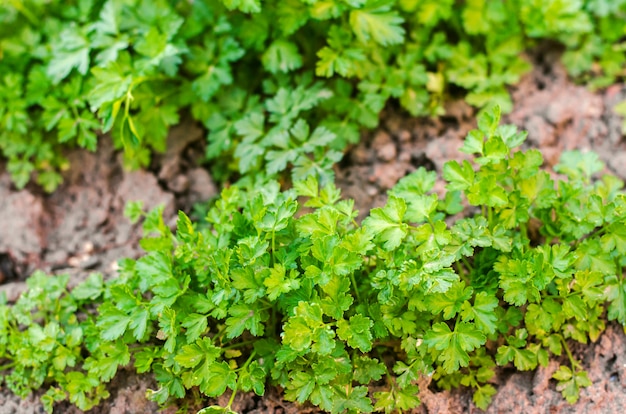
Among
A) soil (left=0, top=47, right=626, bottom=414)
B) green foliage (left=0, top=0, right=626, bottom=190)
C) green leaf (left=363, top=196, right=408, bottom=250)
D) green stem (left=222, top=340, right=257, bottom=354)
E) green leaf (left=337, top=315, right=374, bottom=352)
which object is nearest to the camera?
green leaf (left=337, top=315, right=374, bottom=352)

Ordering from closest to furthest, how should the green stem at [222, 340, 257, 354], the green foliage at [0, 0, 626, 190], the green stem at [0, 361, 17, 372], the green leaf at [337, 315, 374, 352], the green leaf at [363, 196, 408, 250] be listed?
1. the green leaf at [337, 315, 374, 352]
2. the green leaf at [363, 196, 408, 250]
3. the green stem at [222, 340, 257, 354]
4. the green stem at [0, 361, 17, 372]
5. the green foliage at [0, 0, 626, 190]

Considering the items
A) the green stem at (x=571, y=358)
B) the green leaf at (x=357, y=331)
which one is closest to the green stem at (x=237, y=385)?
the green leaf at (x=357, y=331)

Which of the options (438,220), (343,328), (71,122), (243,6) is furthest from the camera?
(71,122)

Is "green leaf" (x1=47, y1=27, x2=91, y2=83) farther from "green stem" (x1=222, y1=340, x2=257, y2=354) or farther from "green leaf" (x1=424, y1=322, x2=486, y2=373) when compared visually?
"green leaf" (x1=424, y1=322, x2=486, y2=373)

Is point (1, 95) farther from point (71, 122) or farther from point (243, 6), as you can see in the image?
point (243, 6)

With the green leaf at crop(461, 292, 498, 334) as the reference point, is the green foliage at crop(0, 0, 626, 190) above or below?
above

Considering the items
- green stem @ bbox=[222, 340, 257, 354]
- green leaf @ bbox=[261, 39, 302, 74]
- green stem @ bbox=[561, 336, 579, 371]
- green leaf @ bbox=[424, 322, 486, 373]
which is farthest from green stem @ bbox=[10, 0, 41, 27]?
green stem @ bbox=[561, 336, 579, 371]

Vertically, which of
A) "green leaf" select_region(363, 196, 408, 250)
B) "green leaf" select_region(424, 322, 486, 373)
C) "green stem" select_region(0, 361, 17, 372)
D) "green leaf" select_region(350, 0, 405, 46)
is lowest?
"green stem" select_region(0, 361, 17, 372)

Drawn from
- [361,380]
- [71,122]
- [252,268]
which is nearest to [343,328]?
[361,380]
